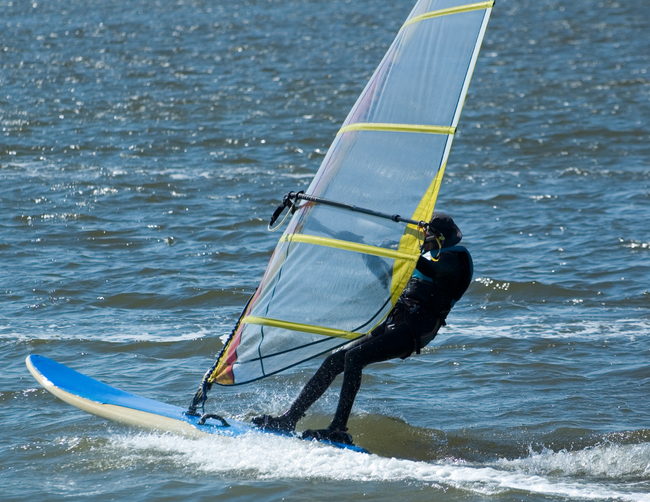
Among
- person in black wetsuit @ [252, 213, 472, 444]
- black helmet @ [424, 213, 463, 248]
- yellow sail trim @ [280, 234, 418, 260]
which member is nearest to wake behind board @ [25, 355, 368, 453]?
person in black wetsuit @ [252, 213, 472, 444]

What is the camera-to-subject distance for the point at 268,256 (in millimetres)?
9867

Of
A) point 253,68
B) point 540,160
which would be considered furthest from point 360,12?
point 540,160

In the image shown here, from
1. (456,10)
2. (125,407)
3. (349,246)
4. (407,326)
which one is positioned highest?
(456,10)

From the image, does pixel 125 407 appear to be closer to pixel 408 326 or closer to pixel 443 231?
pixel 408 326

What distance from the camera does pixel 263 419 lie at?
541 cm

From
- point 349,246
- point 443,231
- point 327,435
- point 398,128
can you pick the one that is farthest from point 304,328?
point 398,128

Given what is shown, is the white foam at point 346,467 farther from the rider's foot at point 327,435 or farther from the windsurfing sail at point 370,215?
the windsurfing sail at point 370,215

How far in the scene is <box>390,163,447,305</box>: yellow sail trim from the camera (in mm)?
4953

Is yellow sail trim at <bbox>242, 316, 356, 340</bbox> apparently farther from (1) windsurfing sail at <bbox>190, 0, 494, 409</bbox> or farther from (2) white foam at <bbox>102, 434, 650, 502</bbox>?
(2) white foam at <bbox>102, 434, 650, 502</bbox>

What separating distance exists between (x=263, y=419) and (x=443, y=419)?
141cm

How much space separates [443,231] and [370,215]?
43 centimetres

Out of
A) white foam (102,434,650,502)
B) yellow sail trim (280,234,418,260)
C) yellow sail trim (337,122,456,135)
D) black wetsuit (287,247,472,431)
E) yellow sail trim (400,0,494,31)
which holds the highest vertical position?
yellow sail trim (400,0,494,31)

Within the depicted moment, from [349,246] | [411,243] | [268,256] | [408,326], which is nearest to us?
[411,243]

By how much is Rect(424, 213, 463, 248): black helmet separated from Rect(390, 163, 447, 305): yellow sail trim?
84 millimetres
